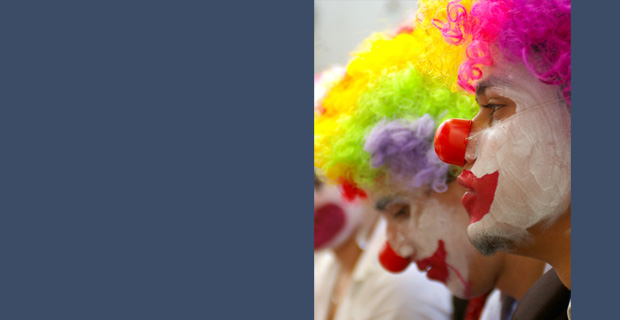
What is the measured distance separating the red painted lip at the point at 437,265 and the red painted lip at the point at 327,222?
31 cm

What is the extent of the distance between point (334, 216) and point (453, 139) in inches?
22.1

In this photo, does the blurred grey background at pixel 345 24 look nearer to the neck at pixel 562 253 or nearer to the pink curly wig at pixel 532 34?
the pink curly wig at pixel 532 34

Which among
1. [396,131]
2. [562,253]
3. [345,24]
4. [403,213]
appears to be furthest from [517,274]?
[345,24]

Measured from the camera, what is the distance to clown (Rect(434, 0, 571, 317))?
1.89 metres

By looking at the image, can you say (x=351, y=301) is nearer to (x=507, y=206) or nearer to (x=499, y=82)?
(x=507, y=206)

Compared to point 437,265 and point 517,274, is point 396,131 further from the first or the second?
point 517,274

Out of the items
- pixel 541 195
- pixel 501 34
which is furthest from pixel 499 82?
pixel 541 195

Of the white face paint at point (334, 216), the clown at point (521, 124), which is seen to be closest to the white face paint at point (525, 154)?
the clown at point (521, 124)

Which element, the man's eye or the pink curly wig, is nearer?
the pink curly wig

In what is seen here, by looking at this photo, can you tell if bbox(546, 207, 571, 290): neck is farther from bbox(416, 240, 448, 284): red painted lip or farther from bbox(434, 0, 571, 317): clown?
bbox(416, 240, 448, 284): red painted lip

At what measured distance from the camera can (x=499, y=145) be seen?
1934 millimetres

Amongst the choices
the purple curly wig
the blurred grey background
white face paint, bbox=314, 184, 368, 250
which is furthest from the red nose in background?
the blurred grey background

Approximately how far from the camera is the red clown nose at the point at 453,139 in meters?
2.03

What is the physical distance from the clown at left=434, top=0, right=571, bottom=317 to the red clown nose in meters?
0.02
